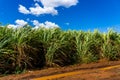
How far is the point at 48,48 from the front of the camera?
1083 centimetres

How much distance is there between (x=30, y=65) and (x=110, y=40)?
4.57 m

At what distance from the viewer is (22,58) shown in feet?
32.7

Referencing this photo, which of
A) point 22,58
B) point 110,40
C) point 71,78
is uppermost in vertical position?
point 110,40

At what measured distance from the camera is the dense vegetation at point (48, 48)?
32.6 ft

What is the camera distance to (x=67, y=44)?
11570 mm

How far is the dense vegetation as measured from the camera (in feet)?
32.6

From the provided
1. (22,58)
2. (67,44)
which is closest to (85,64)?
(67,44)

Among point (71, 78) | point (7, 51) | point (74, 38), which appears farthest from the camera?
point (74, 38)

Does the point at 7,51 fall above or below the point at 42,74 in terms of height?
above

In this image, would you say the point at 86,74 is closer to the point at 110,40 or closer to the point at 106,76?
the point at 106,76

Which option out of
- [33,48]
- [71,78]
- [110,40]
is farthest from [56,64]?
[110,40]

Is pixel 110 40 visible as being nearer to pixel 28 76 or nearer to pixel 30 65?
pixel 30 65

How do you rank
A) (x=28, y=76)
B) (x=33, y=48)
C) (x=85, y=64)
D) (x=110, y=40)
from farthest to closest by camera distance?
(x=110, y=40) < (x=85, y=64) < (x=33, y=48) < (x=28, y=76)

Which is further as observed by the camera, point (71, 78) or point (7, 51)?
point (7, 51)
